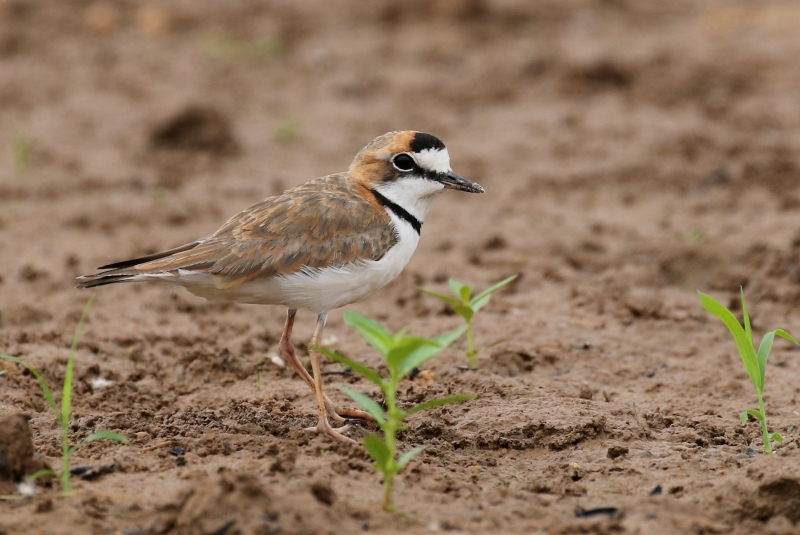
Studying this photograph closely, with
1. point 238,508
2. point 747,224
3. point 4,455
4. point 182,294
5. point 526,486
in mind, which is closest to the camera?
point 238,508

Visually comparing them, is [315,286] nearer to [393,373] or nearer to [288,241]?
[288,241]

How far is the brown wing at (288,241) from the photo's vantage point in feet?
15.3

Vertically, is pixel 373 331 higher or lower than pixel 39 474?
Result: higher

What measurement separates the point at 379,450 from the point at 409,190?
74.8 inches

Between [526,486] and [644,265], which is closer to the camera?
[526,486]

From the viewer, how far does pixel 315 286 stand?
4.66 metres

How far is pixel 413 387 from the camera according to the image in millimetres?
5145

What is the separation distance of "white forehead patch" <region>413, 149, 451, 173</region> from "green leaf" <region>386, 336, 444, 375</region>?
63.1 inches

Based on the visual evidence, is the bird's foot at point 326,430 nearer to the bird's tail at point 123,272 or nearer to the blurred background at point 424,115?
the bird's tail at point 123,272

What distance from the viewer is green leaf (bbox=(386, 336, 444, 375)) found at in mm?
3564

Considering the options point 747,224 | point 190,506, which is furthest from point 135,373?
point 747,224

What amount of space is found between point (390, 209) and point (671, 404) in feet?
5.55

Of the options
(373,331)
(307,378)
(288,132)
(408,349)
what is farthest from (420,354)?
(288,132)

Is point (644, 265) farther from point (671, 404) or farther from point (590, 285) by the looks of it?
point (671, 404)
